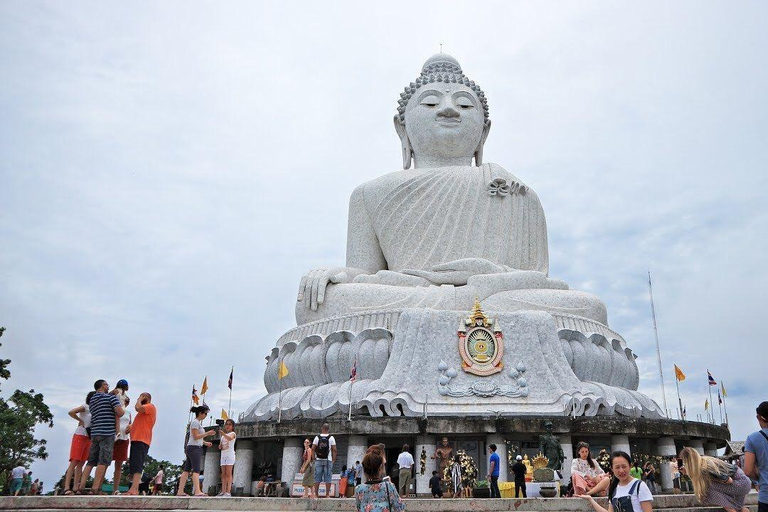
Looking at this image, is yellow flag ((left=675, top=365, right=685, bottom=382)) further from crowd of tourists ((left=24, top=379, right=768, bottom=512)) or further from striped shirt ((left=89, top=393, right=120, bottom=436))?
striped shirt ((left=89, top=393, right=120, bottom=436))

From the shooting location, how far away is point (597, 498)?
6.77 m

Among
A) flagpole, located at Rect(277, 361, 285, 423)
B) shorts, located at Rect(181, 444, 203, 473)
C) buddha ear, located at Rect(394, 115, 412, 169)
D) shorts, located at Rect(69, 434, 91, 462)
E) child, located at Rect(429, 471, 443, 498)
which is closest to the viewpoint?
shorts, located at Rect(69, 434, 91, 462)

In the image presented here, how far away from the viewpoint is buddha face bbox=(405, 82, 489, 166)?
1775 centimetres

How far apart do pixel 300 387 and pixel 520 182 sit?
7.66m

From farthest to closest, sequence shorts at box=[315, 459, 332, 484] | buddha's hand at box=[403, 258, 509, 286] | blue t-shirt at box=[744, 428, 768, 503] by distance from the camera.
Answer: buddha's hand at box=[403, 258, 509, 286], shorts at box=[315, 459, 332, 484], blue t-shirt at box=[744, 428, 768, 503]

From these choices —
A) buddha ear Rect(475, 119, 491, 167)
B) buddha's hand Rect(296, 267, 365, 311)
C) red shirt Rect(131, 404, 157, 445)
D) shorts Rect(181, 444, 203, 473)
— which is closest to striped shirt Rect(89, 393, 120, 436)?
red shirt Rect(131, 404, 157, 445)

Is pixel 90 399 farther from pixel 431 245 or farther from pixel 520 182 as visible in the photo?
pixel 520 182

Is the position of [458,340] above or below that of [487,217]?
below

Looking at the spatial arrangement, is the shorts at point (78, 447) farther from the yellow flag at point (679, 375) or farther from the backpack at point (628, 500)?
the yellow flag at point (679, 375)

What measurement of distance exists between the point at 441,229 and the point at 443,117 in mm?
3400

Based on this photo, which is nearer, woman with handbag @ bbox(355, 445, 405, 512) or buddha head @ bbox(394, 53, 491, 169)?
woman with handbag @ bbox(355, 445, 405, 512)

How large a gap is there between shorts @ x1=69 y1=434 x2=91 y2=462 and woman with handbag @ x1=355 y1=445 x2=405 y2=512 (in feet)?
14.2

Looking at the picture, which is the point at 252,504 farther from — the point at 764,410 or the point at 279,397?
the point at 279,397

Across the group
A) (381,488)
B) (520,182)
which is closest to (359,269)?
(520,182)
